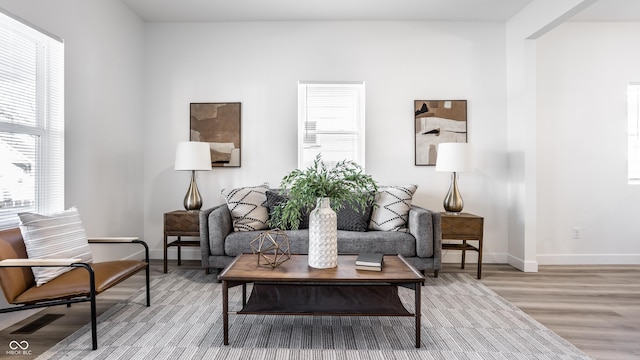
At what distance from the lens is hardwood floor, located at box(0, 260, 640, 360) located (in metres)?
2.09

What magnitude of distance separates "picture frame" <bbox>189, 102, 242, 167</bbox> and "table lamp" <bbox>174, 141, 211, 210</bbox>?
1.24 ft

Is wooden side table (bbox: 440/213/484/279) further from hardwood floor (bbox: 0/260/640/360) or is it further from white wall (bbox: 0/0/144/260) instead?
white wall (bbox: 0/0/144/260)

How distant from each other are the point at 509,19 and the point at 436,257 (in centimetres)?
298

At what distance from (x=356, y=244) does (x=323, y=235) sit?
3.30 feet

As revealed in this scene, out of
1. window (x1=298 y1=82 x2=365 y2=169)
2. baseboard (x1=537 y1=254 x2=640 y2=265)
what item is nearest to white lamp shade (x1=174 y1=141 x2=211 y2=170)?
window (x1=298 y1=82 x2=365 y2=169)

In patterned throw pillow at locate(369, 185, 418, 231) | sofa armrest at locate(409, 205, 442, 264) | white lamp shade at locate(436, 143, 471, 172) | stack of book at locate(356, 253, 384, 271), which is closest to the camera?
stack of book at locate(356, 253, 384, 271)

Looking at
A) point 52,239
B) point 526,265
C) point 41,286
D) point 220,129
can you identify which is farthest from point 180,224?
point 526,265

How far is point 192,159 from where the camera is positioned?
3547mm

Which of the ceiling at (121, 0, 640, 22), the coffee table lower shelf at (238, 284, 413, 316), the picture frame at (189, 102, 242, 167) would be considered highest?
the ceiling at (121, 0, 640, 22)

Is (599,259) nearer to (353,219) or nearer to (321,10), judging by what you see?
(353,219)

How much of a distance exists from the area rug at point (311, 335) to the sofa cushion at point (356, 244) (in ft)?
1.56

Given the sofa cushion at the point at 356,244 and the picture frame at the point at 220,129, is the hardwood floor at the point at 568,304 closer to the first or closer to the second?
the sofa cushion at the point at 356,244

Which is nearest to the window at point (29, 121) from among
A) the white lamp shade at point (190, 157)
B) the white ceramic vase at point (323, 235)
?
the white lamp shade at point (190, 157)

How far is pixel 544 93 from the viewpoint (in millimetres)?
3910
